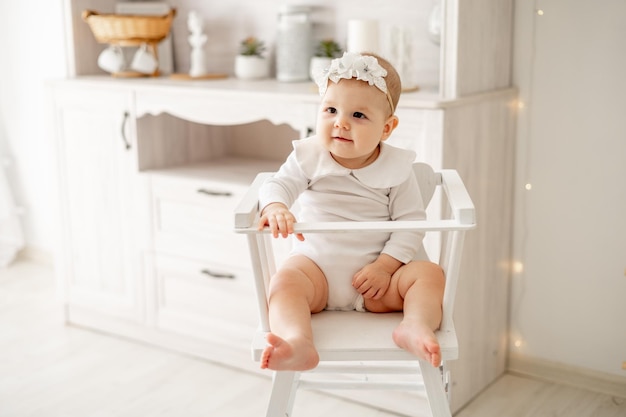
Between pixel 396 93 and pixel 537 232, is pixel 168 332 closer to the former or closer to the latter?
pixel 537 232

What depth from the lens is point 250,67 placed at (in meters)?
2.90

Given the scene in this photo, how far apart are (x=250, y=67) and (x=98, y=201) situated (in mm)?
714

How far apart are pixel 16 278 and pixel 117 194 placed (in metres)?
1.02

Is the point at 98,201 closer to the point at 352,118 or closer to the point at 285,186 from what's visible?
the point at 285,186

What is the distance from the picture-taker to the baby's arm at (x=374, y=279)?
5.52 ft

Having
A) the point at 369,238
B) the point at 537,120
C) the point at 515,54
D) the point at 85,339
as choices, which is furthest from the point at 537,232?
the point at 85,339

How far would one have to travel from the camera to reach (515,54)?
2514 millimetres

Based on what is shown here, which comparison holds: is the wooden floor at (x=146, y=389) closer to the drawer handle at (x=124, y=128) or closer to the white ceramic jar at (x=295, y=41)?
the drawer handle at (x=124, y=128)

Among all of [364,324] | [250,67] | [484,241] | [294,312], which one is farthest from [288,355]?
[250,67]

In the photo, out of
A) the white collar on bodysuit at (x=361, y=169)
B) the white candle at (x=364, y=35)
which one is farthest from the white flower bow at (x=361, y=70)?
the white candle at (x=364, y=35)

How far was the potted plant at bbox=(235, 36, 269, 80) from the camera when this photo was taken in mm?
2896

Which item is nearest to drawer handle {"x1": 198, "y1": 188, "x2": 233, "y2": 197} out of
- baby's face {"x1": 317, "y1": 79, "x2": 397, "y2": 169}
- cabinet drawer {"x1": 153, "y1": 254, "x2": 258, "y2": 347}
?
cabinet drawer {"x1": 153, "y1": 254, "x2": 258, "y2": 347}

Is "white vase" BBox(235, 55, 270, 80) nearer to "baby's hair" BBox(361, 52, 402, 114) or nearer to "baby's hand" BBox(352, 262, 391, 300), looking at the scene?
"baby's hair" BBox(361, 52, 402, 114)

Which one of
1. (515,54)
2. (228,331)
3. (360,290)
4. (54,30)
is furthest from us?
(54,30)
